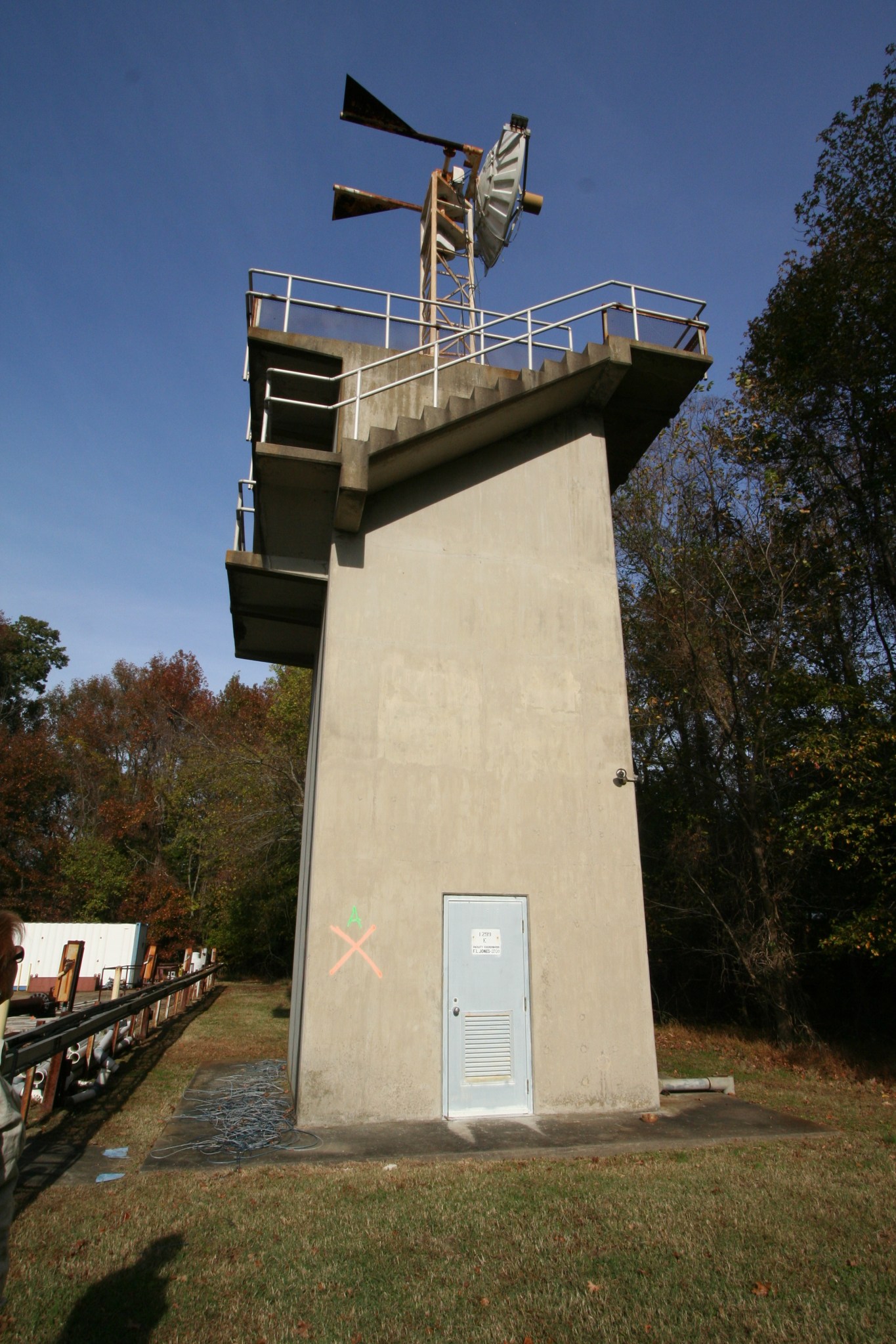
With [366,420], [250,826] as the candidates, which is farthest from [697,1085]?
[250,826]

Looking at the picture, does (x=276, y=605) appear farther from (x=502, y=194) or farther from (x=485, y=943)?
(x=502, y=194)

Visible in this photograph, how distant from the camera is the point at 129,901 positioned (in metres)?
35.0

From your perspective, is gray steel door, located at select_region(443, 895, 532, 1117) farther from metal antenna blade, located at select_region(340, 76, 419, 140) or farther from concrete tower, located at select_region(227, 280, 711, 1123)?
metal antenna blade, located at select_region(340, 76, 419, 140)

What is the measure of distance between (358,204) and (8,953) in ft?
57.2

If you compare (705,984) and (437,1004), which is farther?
(705,984)

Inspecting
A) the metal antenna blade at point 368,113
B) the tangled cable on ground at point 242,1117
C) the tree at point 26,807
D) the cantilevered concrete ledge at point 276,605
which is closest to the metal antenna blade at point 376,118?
the metal antenna blade at point 368,113

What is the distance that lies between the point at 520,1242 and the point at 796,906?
12.2 m

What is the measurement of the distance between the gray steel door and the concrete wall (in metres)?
0.13

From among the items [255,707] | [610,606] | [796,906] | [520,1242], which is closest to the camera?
[520,1242]

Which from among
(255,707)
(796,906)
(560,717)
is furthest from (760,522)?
(255,707)

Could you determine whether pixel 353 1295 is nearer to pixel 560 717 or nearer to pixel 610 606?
pixel 560 717

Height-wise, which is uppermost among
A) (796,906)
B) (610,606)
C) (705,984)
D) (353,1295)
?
(610,606)

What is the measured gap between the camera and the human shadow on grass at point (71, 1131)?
605 centimetres

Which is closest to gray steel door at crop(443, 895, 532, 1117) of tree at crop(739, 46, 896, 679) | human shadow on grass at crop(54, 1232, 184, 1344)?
human shadow on grass at crop(54, 1232, 184, 1344)
